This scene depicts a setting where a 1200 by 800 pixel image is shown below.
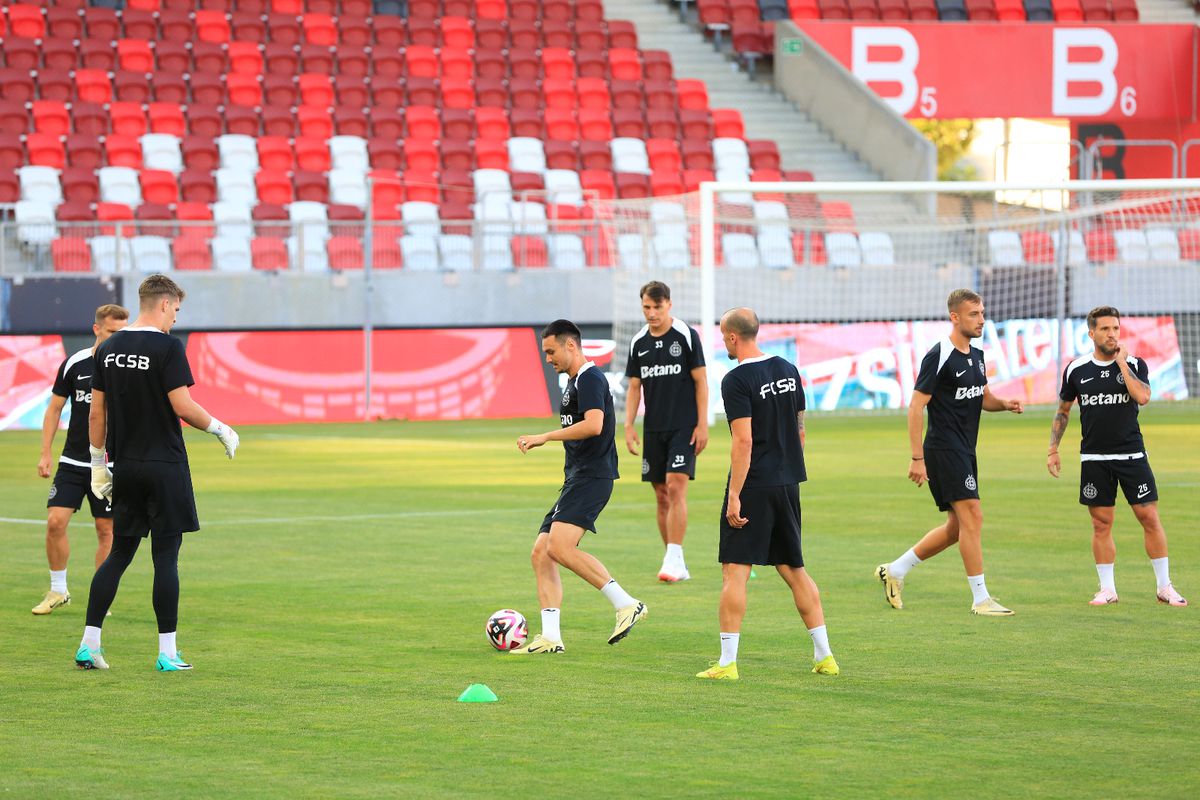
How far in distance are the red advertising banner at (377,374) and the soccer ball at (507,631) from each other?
1989 cm

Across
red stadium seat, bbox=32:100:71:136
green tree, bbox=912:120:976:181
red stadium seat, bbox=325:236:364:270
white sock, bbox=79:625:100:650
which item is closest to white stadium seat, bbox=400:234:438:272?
red stadium seat, bbox=325:236:364:270

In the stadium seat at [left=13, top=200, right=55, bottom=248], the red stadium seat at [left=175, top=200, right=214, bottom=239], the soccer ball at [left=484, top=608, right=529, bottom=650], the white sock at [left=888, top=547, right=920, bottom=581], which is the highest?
the red stadium seat at [left=175, top=200, right=214, bottom=239]

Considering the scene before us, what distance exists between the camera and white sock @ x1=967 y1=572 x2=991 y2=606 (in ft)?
35.0

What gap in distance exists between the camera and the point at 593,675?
8773 millimetres

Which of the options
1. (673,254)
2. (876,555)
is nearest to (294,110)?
(673,254)

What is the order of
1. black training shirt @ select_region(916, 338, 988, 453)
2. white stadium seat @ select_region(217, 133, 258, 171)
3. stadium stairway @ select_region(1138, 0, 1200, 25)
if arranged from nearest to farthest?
black training shirt @ select_region(916, 338, 988, 453) → white stadium seat @ select_region(217, 133, 258, 171) → stadium stairway @ select_region(1138, 0, 1200, 25)

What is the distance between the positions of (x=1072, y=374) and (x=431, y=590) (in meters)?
Answer: 4.50

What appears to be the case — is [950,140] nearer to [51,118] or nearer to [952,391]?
[51,118]

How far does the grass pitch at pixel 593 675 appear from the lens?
6.73 metres

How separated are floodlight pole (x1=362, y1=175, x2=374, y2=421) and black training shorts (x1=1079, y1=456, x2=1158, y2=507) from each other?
19.2 meters

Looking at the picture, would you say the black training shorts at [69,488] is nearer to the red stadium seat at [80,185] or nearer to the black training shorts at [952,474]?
the black training shorts at [952,474]

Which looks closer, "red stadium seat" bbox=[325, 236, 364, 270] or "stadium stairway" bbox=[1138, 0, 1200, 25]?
"red stadium seat" bbox=[325, 236, 364, 270]

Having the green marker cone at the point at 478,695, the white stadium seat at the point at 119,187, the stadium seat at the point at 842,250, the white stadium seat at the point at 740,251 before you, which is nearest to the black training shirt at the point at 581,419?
the green marker cone at the point at 478,695

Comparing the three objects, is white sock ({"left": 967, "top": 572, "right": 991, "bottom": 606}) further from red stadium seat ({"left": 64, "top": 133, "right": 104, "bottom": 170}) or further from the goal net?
red stadium seat ({"left": 64, "top": 133, "right": 104, "bottom": 170})
